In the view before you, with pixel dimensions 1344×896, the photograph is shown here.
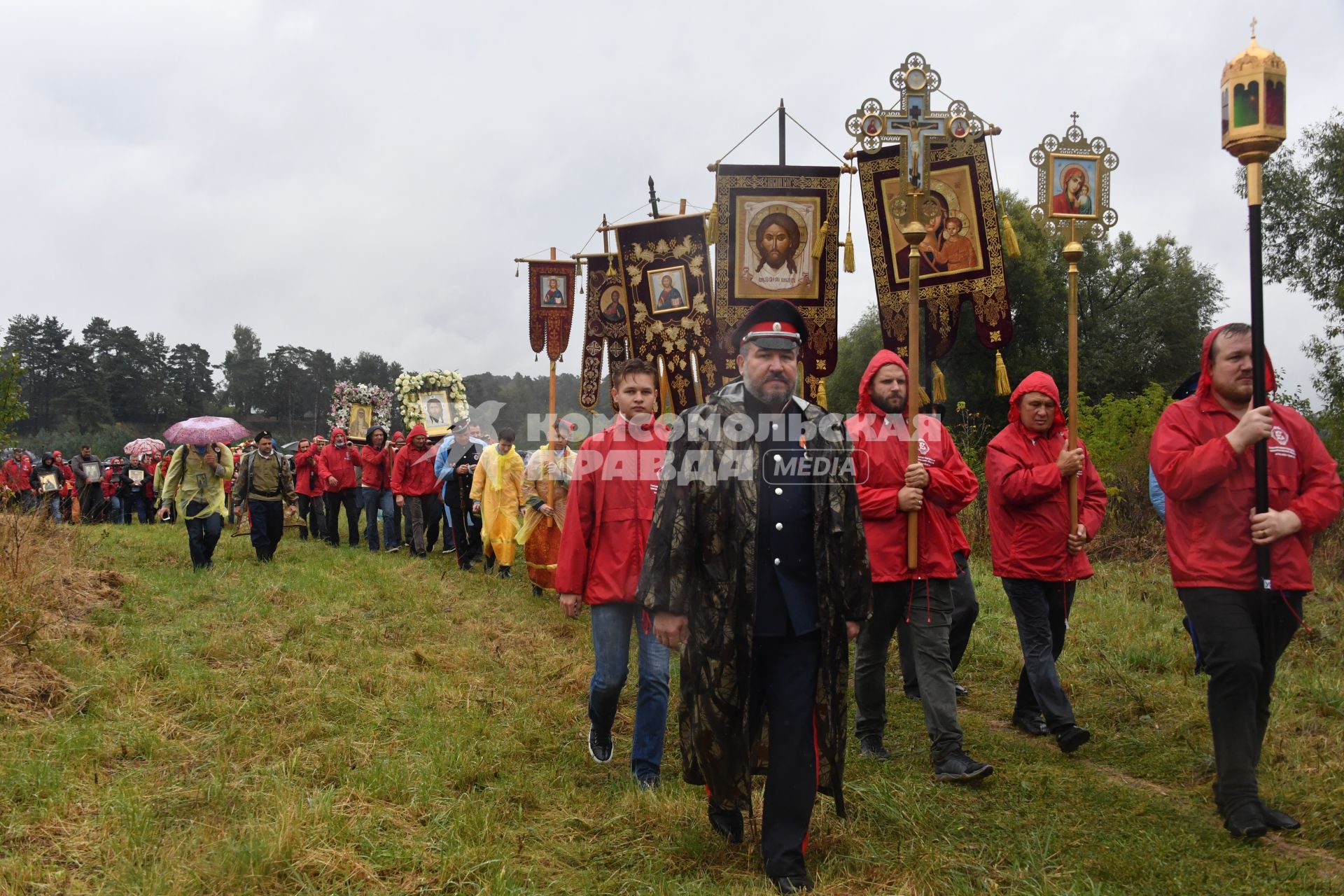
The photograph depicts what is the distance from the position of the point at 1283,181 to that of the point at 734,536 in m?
20.4

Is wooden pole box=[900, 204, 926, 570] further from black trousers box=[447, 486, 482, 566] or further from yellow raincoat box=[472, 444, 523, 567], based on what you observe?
black trousers box=[447, 486, 482, 566]

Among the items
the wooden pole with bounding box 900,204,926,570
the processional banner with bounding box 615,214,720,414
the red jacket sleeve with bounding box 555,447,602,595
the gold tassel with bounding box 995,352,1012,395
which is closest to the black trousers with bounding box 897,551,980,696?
the wooden pole with bounding box 900,204,926,570

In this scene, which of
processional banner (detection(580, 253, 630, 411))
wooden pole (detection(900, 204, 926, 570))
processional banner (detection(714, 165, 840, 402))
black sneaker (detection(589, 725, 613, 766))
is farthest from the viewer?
processional banner (detection(580, 253, 630, 411))

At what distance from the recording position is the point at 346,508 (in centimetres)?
1800

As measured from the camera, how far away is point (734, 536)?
4090 mm

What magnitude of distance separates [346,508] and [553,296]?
5.95 meters

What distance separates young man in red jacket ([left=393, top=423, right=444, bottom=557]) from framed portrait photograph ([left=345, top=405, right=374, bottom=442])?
17283mm

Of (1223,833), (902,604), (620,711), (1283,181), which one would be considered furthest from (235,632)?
(1283,181)

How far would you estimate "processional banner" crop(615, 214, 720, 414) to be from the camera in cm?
1163

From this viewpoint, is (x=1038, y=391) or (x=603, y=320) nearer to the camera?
(x=1038, y=391)

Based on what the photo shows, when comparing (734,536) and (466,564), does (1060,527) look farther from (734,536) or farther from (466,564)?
(466,564)

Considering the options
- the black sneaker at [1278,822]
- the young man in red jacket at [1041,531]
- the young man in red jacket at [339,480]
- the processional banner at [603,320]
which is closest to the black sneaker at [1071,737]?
the young man in red jacket at [1041,531]

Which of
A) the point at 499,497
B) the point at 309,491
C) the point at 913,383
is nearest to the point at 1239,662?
the point at 913,383

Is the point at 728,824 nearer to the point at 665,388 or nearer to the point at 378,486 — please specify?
the point at 665,388
